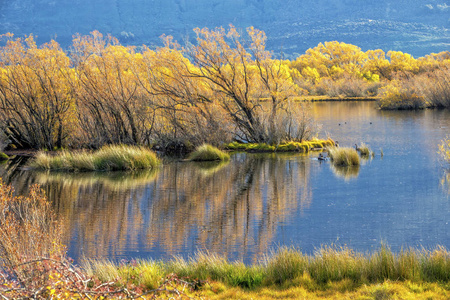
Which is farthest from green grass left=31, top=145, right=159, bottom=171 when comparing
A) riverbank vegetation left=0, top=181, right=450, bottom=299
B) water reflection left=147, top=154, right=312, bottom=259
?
riverbank vegetation left=0, top=181, right=450, bottom=299

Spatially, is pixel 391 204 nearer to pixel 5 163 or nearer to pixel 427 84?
pixel 5 163

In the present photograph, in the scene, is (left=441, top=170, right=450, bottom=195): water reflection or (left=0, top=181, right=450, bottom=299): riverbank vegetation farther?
(left=441, top=170, right=450, bottom=195): water reflection

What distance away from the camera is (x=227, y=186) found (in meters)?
20.0

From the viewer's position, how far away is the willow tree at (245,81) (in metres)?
29.5

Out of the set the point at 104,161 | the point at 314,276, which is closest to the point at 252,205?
the point at 314,276

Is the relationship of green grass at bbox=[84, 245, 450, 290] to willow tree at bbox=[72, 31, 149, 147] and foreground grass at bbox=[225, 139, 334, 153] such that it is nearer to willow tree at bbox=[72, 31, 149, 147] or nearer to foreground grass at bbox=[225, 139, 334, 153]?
foreground grass at bbox=[225, 139, 334, 153]

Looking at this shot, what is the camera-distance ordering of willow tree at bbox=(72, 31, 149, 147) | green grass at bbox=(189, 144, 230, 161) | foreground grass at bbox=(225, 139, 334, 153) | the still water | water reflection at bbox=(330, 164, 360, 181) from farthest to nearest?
willow tree at bbox=(72, 31, 149, 147)
foreground grass at bbox=(225, 139, 334, 153)
green grass at bbox=(189, 144, 230, 161)
water reflection at bbox=(330, 164, 360, 181)
the still water

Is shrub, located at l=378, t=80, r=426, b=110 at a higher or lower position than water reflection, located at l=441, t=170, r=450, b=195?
higher

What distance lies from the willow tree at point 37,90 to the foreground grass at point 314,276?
70.3ft

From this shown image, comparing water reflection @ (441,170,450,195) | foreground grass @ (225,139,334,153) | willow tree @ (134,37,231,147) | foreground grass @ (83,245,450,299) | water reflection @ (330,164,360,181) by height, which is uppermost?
willow tree @ (134,37,231,147)

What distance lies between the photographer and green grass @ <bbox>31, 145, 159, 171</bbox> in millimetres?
24325

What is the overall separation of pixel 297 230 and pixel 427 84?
47.8 metres

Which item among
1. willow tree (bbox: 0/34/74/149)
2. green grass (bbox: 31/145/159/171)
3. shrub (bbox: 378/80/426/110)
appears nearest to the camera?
green grass (bbox: 31/145/159/171)

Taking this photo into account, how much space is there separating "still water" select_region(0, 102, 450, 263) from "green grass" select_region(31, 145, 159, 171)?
96cm
